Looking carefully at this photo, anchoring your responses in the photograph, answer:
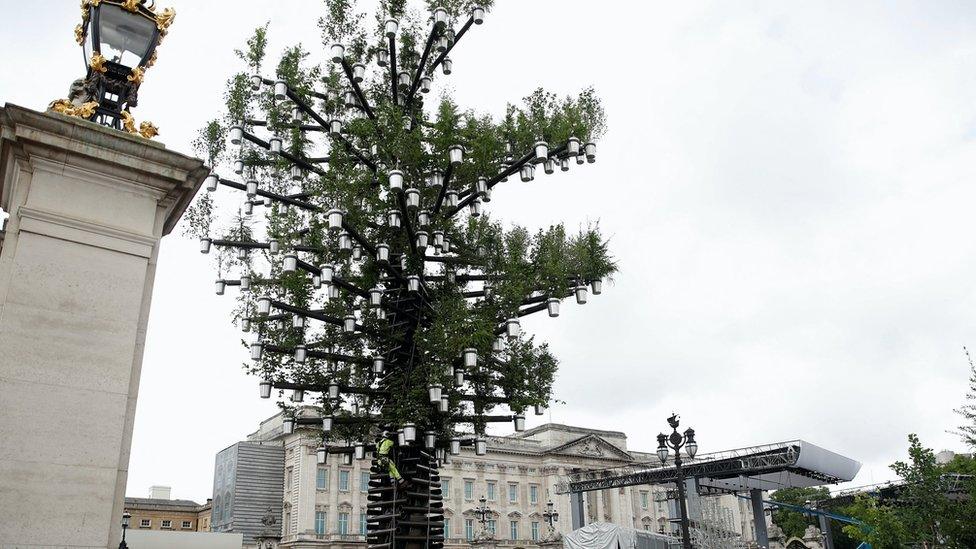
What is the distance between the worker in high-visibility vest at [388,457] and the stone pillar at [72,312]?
716 cm

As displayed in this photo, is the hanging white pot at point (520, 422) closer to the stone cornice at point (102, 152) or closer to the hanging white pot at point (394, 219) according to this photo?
the hanging white pot at point (394, 219)

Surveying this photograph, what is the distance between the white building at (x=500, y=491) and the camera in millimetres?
55438

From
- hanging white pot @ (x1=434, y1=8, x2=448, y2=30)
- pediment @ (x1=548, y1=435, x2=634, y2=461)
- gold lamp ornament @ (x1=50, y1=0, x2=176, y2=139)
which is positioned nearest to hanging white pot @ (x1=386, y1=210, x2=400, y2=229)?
hanging white pot @ (x1=434, y1=8, x2=448, y2=30)

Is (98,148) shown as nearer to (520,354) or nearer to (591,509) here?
(520,354)

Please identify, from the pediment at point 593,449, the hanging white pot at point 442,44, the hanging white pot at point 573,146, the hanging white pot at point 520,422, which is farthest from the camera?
the pediment at point 593,449

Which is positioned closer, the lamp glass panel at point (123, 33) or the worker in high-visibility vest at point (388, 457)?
the lamp glass panel at point (123, 33)

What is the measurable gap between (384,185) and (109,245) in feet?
26.3

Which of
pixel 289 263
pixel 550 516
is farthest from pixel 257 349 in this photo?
pixel 550 516

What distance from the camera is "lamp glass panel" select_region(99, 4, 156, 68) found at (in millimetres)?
6398

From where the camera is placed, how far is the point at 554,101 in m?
14.4

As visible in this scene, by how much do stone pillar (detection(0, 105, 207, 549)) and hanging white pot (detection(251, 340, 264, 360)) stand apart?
789 centimetres

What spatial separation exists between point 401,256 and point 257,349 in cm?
322

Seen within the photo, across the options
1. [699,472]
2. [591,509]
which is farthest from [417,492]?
[591,509]

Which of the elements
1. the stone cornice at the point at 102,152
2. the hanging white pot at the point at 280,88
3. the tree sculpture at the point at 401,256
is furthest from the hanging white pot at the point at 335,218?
the stone cornice at the point at 102,152
